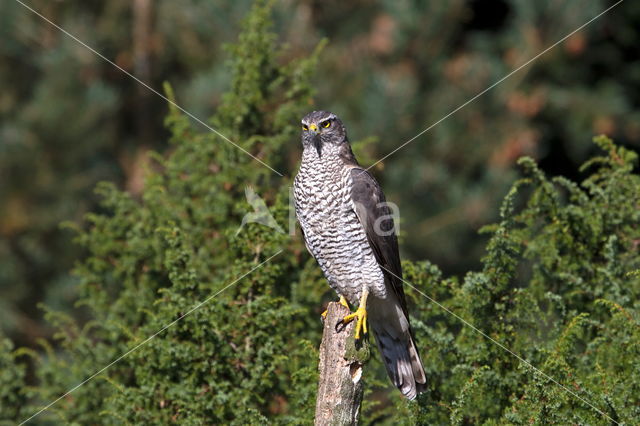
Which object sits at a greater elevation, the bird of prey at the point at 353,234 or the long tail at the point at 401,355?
the bird of prey at the point at 353,234

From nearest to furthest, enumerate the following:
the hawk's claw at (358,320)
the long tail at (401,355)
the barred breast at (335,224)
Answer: the hawk's claw at (358,320)
the long tail at (401,355)
the barred breast at (335,224)

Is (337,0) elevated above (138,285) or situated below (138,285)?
above

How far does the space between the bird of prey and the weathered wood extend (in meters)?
0.50

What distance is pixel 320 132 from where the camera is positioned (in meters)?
4.41

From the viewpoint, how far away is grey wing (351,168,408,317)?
14.0 feet

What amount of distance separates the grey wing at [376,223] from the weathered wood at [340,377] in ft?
2.06

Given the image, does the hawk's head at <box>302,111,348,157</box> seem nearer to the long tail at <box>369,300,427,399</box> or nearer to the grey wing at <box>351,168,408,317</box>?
the grey wing at <box>351,168,408,317</box>

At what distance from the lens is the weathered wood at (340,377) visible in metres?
3.52

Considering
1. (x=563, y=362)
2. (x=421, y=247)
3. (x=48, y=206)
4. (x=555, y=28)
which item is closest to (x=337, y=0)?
(x=555, y=28)

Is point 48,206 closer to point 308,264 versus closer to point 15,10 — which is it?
point 15,10

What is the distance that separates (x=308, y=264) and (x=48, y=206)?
542 cm

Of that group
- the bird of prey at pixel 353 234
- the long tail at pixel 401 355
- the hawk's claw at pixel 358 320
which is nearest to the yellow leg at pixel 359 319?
the hawk's claw at pixel 358 320

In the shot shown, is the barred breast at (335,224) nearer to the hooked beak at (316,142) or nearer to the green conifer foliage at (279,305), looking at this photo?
the hooked beak at (316,142)

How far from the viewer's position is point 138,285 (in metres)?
5.34
